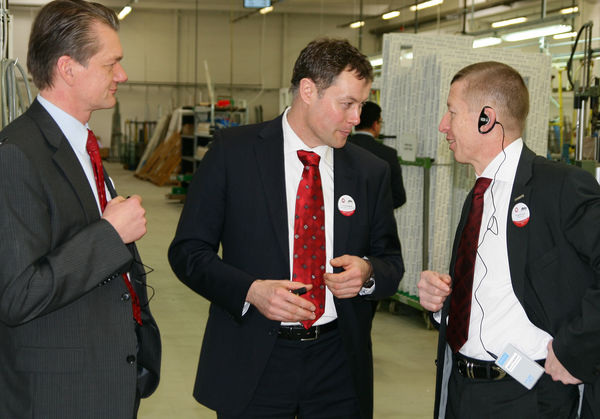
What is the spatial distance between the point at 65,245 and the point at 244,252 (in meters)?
0.70

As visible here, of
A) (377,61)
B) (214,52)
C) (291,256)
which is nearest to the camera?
(291,256)

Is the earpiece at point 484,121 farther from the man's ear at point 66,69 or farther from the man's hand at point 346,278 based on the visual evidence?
the man's ear at point 66,69

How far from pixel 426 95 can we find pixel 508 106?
4.04 meters

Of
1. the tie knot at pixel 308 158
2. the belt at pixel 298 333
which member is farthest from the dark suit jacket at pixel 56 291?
the tie knot at pixel 308 158

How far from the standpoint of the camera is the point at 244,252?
7.23 ft

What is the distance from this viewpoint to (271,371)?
2145 mm

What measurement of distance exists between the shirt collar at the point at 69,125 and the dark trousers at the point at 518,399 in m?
1.27

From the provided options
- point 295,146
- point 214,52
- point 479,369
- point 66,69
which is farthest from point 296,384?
point 214,52

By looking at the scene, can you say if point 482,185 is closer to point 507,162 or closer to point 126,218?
point 507,162

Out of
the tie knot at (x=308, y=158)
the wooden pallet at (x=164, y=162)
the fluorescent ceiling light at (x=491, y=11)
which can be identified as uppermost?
the fluorescent ceiling light at (x=491, y=11)

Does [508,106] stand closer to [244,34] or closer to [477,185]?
[477,185]

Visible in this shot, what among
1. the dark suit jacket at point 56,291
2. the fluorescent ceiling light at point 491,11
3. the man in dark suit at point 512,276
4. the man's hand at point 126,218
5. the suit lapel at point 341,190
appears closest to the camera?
the dark suit jacket at point 56,291

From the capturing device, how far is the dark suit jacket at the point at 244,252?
2131 mm

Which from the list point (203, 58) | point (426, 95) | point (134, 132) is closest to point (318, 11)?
point (203, 58)
